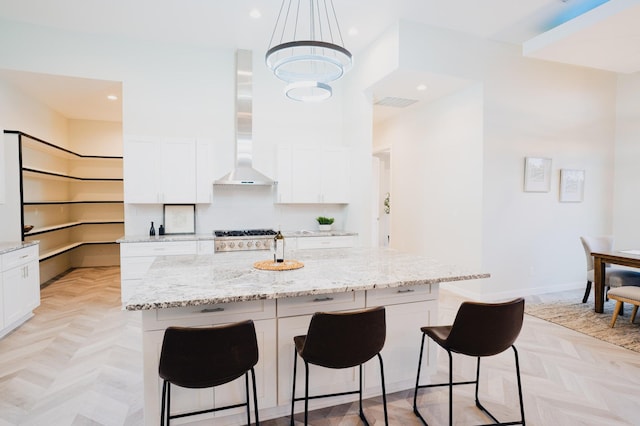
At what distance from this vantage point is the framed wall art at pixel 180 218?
474cm

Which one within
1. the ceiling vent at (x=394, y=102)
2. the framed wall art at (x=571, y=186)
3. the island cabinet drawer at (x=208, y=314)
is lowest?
the island cabinet drawer at (x=208, y=314)

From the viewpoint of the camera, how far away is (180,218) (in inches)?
189

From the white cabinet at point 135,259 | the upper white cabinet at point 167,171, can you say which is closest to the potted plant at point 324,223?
the upper white cabinet at point 167,171

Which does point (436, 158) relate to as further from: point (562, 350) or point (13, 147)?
point (13, 147)

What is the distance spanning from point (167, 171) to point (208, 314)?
3.09 meters

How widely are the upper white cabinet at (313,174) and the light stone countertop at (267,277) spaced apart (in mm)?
2145

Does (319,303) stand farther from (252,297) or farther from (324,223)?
(324,223)

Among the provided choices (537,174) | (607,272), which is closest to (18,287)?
(537,174)

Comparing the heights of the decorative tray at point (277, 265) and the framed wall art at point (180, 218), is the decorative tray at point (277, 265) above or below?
below

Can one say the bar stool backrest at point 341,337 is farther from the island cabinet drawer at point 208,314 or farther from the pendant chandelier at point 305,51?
the pendant chandelier at point 305,51

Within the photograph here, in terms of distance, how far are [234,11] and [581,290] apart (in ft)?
20.4

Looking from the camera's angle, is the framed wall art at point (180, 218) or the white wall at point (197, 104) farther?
the framed wall art at point (180, 218)

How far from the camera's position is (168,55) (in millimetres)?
4695

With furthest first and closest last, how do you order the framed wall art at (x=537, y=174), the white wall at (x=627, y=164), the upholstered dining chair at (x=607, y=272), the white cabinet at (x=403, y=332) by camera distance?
the white wall at (x=627, y=164)
the framed wall art at (x=537, y=174)
the upholstered dining chair at (x=607, y=272)
the white cabinet at (x=403, y=332)
